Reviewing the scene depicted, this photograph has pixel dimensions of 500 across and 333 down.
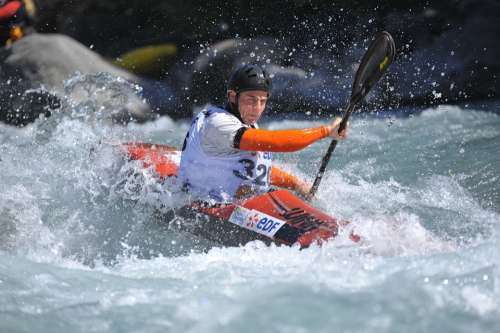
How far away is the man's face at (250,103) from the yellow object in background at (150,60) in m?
6.46

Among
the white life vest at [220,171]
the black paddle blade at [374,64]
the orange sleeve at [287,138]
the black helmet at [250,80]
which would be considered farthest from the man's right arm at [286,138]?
the black paddle blade at [374,64]

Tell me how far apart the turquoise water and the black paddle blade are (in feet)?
3.09

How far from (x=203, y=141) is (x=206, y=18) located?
23.6 feet

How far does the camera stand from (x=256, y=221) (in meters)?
4.61

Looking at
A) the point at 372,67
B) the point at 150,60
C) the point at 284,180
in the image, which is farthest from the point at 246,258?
the point at 150,60

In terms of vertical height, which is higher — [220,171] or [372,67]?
[372,67]

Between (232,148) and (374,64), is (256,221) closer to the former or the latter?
(232,148)

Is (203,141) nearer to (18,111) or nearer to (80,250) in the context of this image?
(80,250)

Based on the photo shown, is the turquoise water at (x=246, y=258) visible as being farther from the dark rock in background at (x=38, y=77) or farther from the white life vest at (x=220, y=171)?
the dark rock in background at (x=38, y=77)

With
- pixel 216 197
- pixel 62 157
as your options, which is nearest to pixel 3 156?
pixel 62 157

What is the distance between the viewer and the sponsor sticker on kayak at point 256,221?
14.8 feet

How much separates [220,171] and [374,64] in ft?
4.70

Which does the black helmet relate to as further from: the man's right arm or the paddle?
the paddle

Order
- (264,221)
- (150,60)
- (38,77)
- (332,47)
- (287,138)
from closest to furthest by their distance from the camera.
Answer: (264,221), (287,138), (38,77), (332,47), (150,60)
